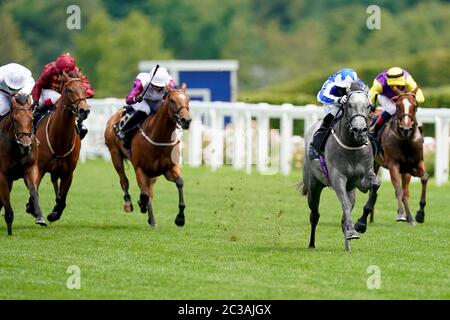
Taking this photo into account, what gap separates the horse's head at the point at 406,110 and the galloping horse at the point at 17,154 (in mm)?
3686

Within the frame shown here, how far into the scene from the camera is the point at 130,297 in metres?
9.06

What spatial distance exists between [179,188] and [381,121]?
264 centimetres

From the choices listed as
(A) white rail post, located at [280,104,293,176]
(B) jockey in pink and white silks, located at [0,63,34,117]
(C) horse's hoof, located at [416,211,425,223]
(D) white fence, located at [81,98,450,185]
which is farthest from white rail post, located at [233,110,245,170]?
(B) jockey in pink and white silks, located at [0,63,34,117]

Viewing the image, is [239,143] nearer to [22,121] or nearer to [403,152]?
[403,152]

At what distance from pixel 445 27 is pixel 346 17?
4.36 m

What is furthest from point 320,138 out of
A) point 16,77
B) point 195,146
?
point 195,146

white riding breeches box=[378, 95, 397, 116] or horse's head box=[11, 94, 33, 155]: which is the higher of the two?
white riding breeches box=[378, 95, 397, 116]

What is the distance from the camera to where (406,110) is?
13898mm

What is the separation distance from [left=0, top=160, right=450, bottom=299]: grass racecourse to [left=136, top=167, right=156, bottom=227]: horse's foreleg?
0.14m

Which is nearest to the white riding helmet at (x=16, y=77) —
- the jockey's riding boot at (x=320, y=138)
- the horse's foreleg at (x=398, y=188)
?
the jockey's riding boot at (x=320, y=138)

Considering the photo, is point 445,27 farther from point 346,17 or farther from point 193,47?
point 193,47

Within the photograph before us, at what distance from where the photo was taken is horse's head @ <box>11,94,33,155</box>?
41.1 feet

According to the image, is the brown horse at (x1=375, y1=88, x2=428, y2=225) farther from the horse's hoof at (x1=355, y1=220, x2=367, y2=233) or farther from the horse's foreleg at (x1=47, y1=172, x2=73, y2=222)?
the horse's foreleg at (x1=47, y1=172, x2=73, y2=222)
